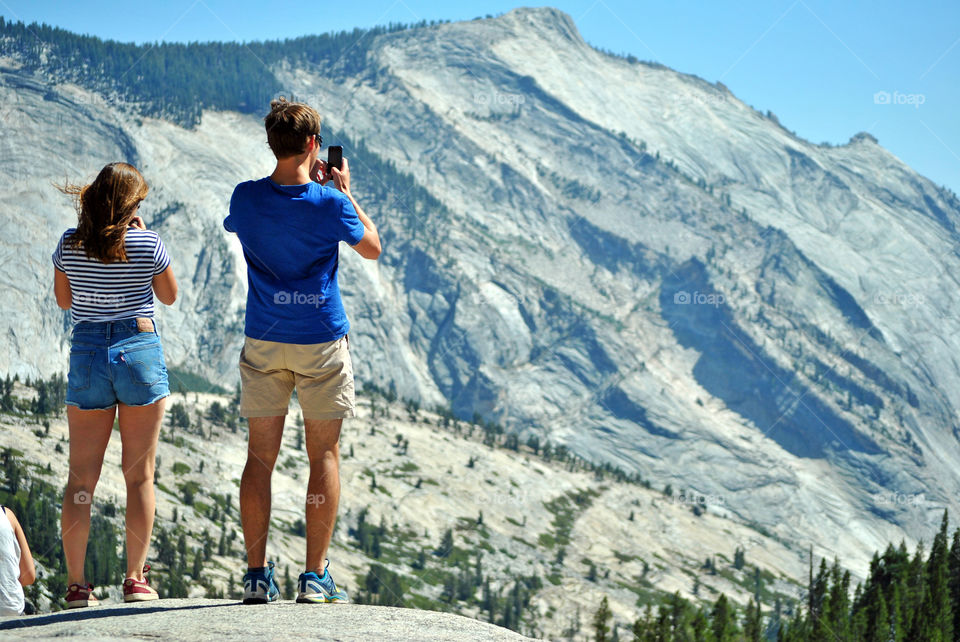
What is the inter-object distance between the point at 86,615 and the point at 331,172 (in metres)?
6.10

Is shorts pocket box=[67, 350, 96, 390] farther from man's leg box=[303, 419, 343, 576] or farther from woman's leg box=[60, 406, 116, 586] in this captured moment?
man's leg box=[303, 419, 343, 576]

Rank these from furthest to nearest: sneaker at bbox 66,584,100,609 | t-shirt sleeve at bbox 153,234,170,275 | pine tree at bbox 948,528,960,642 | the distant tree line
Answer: pine tree at bbox 948,528,960,642, the distant tree line, sneaker at bbox 66,584,100,609, t-shirt sleeve at bbox 153,234,170,275

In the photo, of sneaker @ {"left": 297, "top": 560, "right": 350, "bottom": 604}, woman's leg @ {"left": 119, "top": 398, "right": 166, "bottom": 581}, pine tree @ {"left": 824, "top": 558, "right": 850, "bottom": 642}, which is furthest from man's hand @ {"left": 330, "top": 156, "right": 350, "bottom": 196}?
pine tree @ {"left": 824, "top": 558, "right": 850, "bottom": 642}

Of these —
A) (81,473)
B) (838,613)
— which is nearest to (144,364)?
(81,473)

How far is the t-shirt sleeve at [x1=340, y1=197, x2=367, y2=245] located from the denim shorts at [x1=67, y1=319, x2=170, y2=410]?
9.10 ft

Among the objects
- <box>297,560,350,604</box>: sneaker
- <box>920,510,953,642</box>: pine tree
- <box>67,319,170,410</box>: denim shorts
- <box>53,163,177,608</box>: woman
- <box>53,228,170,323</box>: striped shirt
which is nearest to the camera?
<box>53,163,177,608</box>: woman

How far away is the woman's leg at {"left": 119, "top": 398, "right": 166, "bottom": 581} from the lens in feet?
39.7

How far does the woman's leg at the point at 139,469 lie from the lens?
12.1 metres

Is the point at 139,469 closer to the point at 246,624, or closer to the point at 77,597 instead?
the point at 77,597

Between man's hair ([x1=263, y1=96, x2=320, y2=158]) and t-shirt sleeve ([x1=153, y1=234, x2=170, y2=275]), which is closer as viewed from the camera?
man's hair ([x1=263, y1=96, x2=320, y2=158])

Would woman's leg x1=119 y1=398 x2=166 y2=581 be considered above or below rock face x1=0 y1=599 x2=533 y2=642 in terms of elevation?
above

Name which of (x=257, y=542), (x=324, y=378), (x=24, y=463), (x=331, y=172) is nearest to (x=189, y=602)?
(x=257, y=542)

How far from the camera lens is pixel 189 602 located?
1263 cm

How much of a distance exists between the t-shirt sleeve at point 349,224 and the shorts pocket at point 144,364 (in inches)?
108
